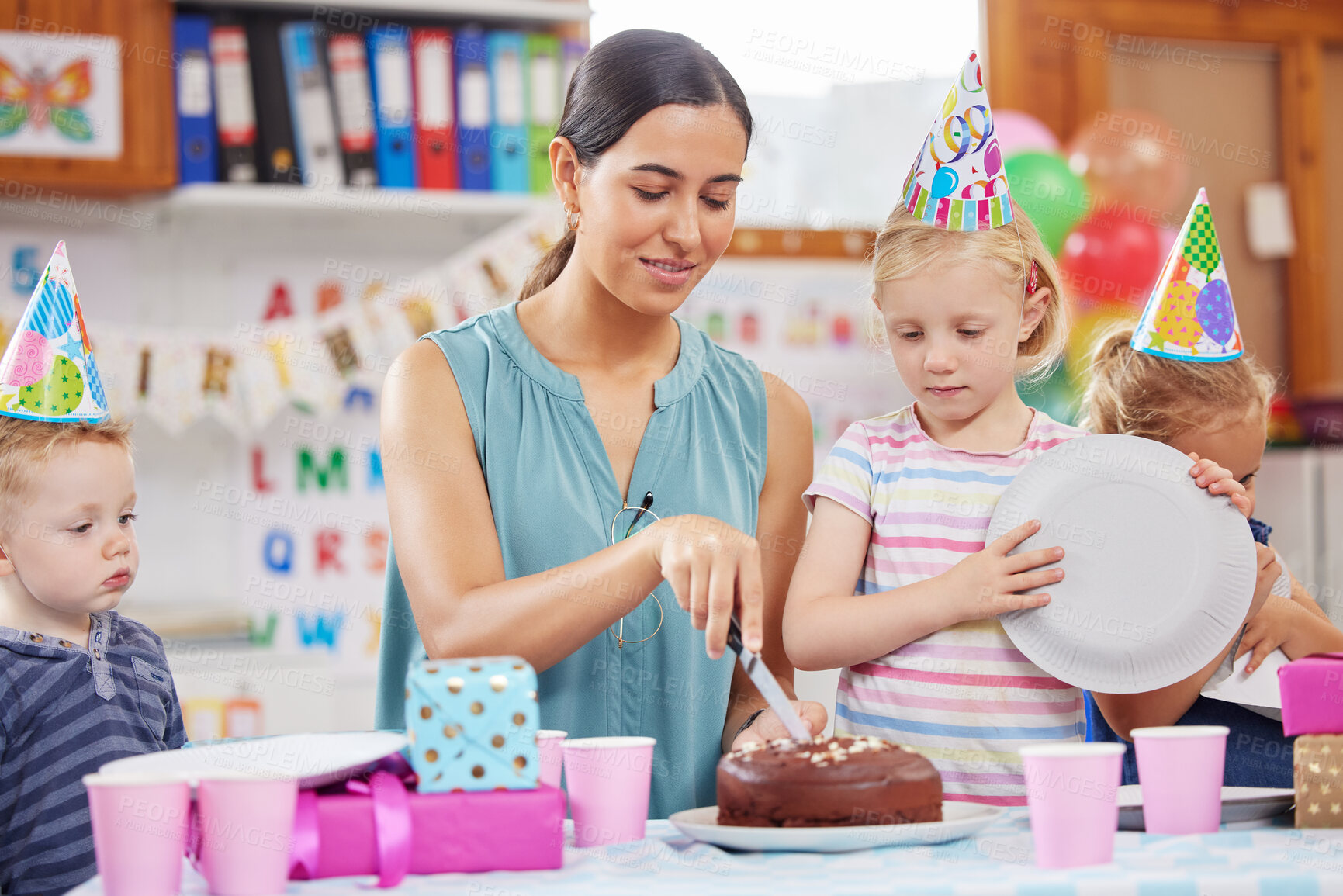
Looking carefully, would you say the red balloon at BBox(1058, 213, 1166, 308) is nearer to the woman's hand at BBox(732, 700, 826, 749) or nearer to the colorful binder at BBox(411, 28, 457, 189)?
the colorful binder at BBox(411, 28, 457, 189)

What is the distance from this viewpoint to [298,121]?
291 cm

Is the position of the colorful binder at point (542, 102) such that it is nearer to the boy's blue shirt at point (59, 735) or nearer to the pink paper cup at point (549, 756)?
the boy's blue shirt at point (59, 735)

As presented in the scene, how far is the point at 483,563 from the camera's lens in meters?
1.25

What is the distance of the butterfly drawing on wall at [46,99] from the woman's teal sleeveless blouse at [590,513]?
1.82 meters

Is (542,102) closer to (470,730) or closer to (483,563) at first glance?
(483,563)

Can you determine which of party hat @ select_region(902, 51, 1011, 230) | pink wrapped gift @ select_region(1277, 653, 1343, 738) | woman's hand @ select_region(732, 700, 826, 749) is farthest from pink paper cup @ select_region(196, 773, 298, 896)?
party hat @ select_region(902, 51, 1011, 230)

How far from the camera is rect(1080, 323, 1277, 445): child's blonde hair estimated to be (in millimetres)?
1387

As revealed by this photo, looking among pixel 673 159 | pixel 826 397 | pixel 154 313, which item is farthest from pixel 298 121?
pixel 673 159

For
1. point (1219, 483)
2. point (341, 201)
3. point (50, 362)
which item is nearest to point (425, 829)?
point (50, 362)

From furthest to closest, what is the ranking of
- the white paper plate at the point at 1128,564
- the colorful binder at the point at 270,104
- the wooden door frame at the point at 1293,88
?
the wooden door frame at the point at 1293,88
the colorful binder at the point at 270,104
the white paper plate at the point at 1128,564

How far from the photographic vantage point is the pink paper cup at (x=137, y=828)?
74cm

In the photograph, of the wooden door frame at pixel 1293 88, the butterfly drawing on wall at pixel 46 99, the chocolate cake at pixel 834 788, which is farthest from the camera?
the wooden door frame at pixel 1293 88

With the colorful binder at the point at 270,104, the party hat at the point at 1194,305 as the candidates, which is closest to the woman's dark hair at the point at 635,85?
the party hat at the point at 1194,305

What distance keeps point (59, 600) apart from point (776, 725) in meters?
0.74
